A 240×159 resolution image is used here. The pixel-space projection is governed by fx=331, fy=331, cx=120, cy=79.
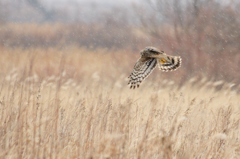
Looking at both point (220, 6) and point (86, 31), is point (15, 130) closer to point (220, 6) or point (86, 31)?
point (220, 6)

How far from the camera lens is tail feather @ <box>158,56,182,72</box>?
451 cm

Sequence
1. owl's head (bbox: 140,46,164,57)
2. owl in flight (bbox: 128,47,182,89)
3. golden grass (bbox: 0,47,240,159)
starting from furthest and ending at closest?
owl in flight (bbox: 128,47,182,89) → owl's head (bbox: 140,46,164,57) → golden grass (bbox: 0,47,240,159)

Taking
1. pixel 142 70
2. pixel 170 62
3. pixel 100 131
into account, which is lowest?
pixel 100 131

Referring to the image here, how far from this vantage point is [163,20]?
1267cm

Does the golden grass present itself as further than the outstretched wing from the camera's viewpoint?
No

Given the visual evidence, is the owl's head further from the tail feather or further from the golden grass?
the golden grass

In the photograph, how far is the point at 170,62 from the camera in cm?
459

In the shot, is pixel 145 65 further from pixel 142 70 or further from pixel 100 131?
pixel 100 131

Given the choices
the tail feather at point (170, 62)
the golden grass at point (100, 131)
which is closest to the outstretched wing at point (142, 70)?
the tail feather at point (170, 62)

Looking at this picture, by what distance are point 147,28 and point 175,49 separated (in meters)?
1.75

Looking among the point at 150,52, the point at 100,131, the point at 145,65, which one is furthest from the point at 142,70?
the point at 100,131

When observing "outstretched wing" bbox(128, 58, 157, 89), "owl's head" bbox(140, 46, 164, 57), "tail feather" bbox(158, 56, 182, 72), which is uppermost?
"owl's head" bbox(140, 46, 164, 57)

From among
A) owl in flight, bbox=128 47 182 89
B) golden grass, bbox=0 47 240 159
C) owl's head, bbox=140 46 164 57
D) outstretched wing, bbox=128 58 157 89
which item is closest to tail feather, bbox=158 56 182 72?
owl in flight, bbox=128 47 182 89

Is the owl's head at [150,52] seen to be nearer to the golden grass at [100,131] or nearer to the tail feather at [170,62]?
the tail feather at [170,62]
